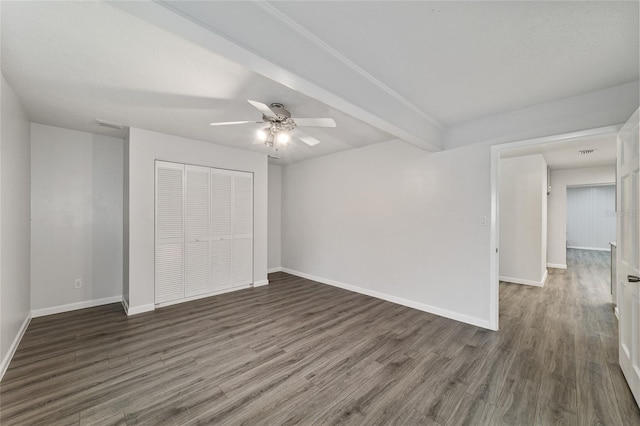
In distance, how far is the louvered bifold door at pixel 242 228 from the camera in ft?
15.2

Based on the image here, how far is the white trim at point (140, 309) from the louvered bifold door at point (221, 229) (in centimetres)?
93

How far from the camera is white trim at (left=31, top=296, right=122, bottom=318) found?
3.46 m

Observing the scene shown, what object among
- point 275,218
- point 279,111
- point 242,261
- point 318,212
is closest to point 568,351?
point 279,111

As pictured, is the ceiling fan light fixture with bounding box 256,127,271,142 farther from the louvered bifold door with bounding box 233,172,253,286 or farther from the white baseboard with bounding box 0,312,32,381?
the white baseboard with bounding box 0,312,32,381

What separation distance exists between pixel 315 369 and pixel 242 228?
10.0ft

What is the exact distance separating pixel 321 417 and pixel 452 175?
315 centimetres

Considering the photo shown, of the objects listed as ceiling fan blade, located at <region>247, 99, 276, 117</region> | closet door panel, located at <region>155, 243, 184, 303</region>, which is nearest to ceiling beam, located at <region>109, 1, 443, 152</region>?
ceiling fan blade, located at <region>247, 99, 276, 117</region>

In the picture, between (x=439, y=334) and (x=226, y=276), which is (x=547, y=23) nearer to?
(x=439, y=334)

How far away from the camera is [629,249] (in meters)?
2.02

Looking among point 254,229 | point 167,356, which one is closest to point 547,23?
point 167,356

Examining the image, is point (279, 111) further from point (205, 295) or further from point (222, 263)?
point (205, 295)

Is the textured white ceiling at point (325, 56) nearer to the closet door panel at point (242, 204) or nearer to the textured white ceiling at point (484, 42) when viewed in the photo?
the textured white ceiling at point (484, 42)

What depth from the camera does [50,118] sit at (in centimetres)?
324

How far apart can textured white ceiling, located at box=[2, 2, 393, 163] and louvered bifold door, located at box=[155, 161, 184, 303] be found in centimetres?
72
